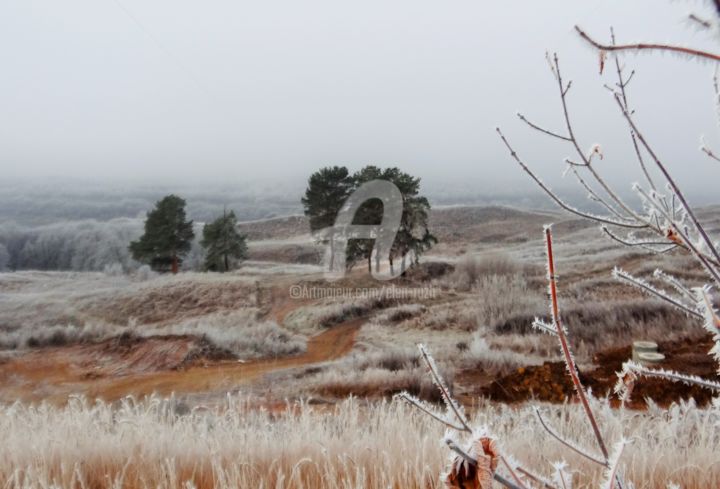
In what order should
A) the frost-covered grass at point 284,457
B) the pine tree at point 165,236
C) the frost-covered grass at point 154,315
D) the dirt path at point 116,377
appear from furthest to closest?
the pine tree at point 165,236 → the frost-covered grass at point 154,315 → the dirt path at point 116,377 → the frost-covered grass at point 284,457

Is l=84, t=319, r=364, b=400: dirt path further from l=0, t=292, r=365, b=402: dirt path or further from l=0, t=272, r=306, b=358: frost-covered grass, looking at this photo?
l=0, t=272, r=306, b=358: frost-covered grass

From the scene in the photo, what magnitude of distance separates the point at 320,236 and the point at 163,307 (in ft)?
25.8

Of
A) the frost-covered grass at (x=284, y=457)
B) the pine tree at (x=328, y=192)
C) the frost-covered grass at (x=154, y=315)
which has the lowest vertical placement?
the frost-covered grass at (x=154, y=315)

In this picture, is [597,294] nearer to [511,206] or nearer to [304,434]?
[304,434]

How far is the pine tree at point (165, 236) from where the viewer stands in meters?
25.9

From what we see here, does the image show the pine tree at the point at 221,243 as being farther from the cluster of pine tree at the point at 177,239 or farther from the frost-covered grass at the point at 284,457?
the frost-covered grass at the point at 284,457

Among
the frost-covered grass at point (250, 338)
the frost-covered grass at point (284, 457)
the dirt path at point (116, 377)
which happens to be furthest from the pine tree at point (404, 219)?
the frost-covered grass at point (284, 457)

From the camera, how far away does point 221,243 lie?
27.1 meters

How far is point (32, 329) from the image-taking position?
14266mm

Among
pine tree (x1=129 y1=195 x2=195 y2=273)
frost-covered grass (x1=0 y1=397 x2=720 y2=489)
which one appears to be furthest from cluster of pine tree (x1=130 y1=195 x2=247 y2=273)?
frost-covered grass (x1=0 y1=397 x2=720 y2=489)

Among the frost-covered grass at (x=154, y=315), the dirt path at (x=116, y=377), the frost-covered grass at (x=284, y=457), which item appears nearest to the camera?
the frost-covered grass at (x=284, y=457)

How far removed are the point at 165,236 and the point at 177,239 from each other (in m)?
0.63

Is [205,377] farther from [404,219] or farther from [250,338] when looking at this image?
[404,219]

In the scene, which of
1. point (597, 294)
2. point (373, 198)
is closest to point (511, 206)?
point (373, 198)
